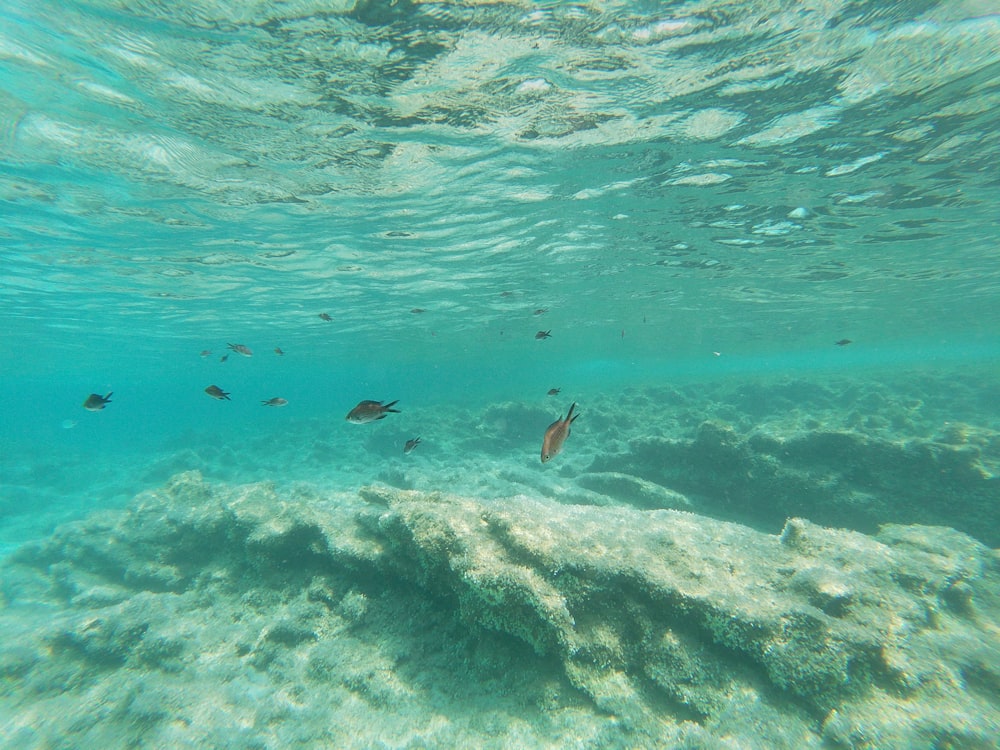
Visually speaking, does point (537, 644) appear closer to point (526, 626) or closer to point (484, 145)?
point (526, 626)

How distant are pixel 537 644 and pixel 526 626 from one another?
0.20 meters

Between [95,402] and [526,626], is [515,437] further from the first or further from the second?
[526,626]

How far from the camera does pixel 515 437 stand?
22594 millimetres

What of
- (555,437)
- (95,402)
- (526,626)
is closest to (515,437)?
(95,402)

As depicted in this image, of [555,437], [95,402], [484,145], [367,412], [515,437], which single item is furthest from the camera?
[515,437]

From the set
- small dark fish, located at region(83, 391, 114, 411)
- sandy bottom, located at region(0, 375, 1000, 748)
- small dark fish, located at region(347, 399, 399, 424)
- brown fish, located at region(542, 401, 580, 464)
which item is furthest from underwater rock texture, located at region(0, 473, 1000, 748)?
small dark fish, located at region(83, 391, 114, 411)

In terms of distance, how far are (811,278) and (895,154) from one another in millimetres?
15063

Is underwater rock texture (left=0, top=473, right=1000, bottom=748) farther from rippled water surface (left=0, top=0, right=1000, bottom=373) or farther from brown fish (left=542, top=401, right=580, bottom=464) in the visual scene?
rippled water surface (left=0, top=0, right=1000, bottom=373)

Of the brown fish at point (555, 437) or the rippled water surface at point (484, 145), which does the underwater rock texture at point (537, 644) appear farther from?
the rippled water surface at point (484, 145)

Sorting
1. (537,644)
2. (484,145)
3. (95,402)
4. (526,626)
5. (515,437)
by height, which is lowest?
(515,437)

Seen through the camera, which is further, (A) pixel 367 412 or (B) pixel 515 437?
(B) pixel 515 437

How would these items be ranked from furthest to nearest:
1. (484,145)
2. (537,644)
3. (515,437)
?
(515,437)
(484,145)
(537,644)

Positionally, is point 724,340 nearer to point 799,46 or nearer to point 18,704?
point 799,46

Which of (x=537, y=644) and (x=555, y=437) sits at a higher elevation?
(x=555, y=437)
